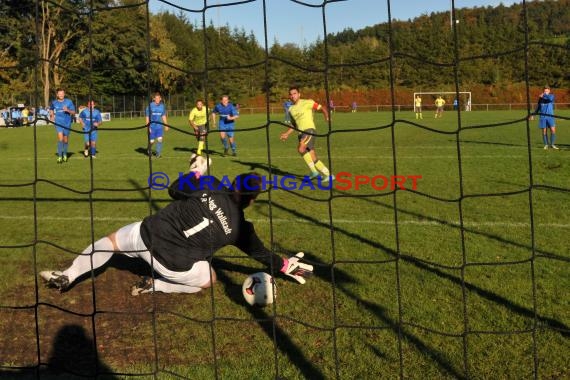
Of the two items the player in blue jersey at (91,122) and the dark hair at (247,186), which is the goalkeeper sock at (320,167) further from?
the dark hair at (247,186)

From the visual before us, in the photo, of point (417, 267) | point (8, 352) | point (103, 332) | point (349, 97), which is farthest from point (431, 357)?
point (349, 97)

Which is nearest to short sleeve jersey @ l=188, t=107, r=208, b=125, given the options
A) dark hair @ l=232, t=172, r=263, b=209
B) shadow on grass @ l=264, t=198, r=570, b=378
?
shadow on grass @ l=264, t=198, r=570, b=378

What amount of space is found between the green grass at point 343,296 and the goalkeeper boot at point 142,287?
9cm

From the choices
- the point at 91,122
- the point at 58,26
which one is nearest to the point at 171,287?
the point at 91,122

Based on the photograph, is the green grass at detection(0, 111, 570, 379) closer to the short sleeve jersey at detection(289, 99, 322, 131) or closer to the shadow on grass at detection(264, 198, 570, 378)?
the shadow on grass at detection(264, 198, 570, 378)

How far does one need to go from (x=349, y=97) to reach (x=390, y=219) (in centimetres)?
4010

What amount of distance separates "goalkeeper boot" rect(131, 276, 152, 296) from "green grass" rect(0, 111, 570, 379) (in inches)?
3.5

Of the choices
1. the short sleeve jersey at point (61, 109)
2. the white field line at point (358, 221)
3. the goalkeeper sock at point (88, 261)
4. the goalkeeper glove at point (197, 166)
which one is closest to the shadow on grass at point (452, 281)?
the white field line at point (358, 221)

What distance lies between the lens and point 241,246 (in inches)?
180

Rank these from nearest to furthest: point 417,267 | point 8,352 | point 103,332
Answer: point 8,352 → point 103,332 → point 417,267

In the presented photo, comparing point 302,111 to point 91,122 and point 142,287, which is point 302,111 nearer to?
point 142,287

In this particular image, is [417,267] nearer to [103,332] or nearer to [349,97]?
[103,332]

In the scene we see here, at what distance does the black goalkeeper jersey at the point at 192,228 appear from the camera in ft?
13.7

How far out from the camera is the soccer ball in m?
4.09
